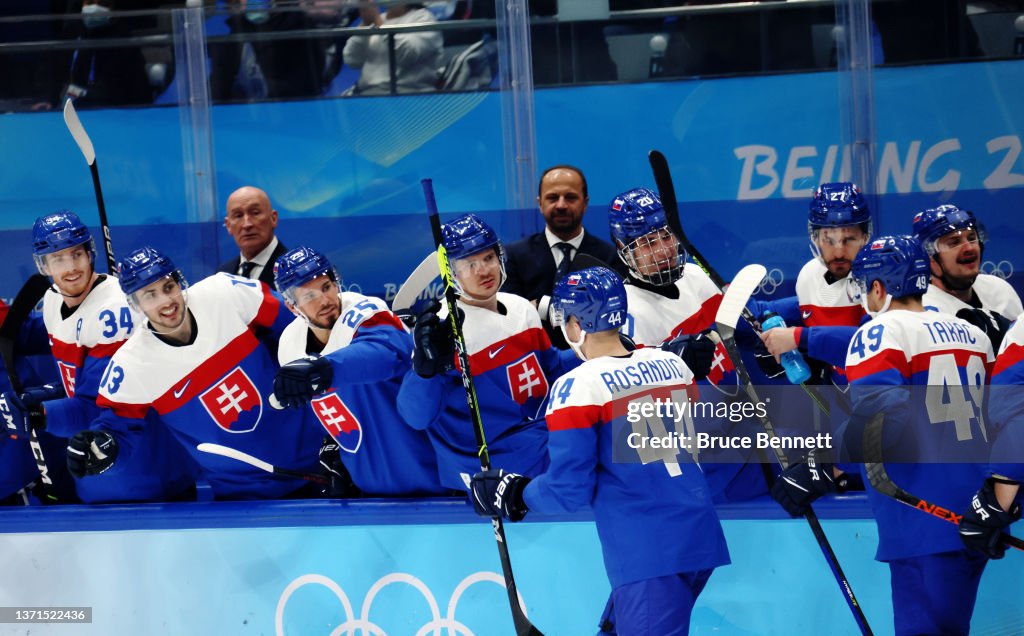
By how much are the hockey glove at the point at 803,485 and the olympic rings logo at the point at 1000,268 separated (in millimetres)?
1663

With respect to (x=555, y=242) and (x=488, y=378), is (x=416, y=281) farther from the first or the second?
(x=555, y=242)

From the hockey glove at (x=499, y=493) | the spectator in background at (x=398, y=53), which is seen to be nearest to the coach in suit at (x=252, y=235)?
the spectator in background at (x=398, y=53)

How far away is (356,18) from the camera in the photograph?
16.0ft

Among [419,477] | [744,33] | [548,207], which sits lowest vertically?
[419,477]

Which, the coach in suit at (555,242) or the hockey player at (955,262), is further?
the coach in suit at (555,242)

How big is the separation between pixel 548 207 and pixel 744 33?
1.03 metres

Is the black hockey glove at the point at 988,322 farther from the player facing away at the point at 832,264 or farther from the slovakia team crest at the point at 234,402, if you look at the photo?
the slovakia team crest at the point at 234,402

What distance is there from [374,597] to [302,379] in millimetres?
711

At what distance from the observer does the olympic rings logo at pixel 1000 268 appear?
4.56 meters

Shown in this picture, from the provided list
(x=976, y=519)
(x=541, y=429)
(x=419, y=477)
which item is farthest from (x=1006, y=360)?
(x=419, y=477)

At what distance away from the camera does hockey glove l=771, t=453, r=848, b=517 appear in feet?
10.5

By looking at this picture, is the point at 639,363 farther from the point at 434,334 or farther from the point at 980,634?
the point at 980,634

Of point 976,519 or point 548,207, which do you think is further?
point 548,207

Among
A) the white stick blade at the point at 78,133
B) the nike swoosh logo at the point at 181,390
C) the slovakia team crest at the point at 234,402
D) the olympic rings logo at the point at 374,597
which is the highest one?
the white stick blade at the point at 78,133
